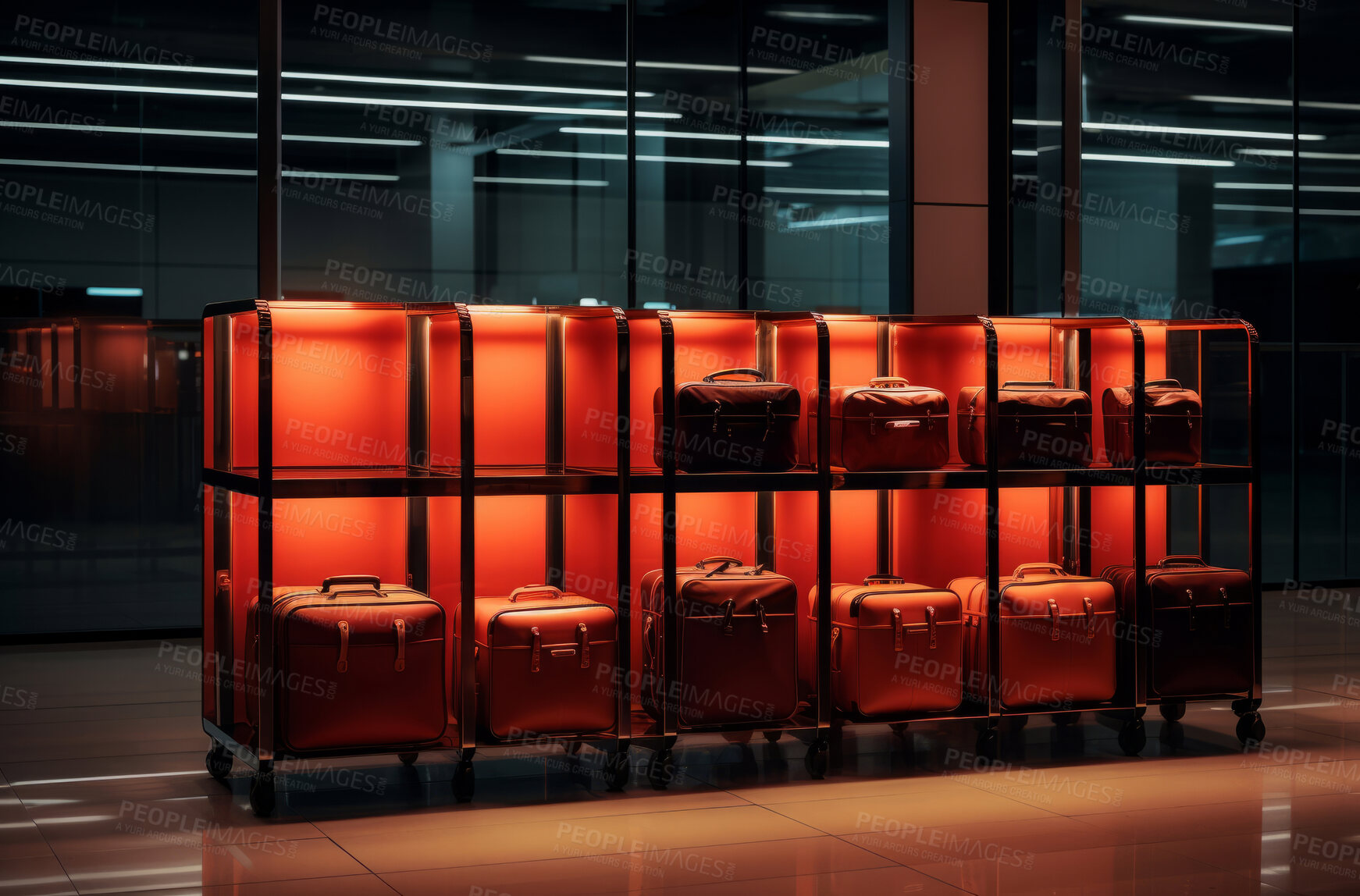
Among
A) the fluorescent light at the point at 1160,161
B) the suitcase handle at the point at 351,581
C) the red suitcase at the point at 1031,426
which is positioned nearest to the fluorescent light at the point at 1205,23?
the fluorescent light at the point at 1160,161

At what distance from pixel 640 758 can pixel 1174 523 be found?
21.9 m

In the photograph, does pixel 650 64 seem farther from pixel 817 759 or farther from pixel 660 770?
pixel 660 770

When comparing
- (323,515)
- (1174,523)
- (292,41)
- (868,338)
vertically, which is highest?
(292,41)

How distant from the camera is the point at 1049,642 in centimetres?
508

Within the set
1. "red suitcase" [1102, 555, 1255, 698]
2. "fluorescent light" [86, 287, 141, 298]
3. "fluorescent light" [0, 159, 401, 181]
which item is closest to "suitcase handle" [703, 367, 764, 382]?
"red suitcase" [1102, 555, 1255, 698]

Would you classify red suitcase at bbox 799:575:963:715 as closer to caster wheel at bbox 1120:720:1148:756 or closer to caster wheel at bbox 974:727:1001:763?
caster wheel at bbox 974:727:1001:763

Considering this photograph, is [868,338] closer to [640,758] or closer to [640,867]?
[640,758]

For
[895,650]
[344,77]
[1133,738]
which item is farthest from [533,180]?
[1133,738]

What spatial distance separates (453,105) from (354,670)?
8043 millimetres

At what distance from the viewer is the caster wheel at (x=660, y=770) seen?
465 centimetres

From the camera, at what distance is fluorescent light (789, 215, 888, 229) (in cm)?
1681

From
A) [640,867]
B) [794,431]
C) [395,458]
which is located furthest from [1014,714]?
[395,458]

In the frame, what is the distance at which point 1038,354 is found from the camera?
579 cm

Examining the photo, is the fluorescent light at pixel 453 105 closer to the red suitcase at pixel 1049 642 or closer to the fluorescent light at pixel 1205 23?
the red suitcase at pixel 1049 642
